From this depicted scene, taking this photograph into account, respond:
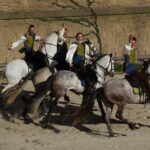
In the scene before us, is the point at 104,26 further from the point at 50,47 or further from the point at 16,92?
the point at 16,92

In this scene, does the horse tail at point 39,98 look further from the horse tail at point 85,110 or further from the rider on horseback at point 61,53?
the horse tail at point 85,110

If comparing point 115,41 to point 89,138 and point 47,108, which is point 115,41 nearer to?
point 47,108

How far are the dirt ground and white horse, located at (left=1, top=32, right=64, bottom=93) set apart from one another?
2.88 feet

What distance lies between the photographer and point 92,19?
25.5 m

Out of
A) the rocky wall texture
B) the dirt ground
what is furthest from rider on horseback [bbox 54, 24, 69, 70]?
the rocky wall texture

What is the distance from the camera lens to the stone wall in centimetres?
2473

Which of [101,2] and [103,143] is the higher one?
[101,2]

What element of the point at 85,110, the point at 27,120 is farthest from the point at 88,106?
the point at 27,120

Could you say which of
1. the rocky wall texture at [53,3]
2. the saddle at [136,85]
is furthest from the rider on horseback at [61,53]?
the rocky wall texture at [53,3]

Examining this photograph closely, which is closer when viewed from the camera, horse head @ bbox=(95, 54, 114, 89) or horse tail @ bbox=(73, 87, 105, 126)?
horse tail @ bbox=(73, 87, 105, 126)

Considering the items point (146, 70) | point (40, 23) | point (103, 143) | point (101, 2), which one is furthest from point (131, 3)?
point (103, 143)

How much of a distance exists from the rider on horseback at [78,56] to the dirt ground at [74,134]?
123cm

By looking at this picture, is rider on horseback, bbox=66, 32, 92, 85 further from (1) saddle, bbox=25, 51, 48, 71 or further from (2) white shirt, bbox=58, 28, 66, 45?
(1) saddle, bbox=25, 51, 48, 71

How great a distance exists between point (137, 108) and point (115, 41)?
8.53 m
